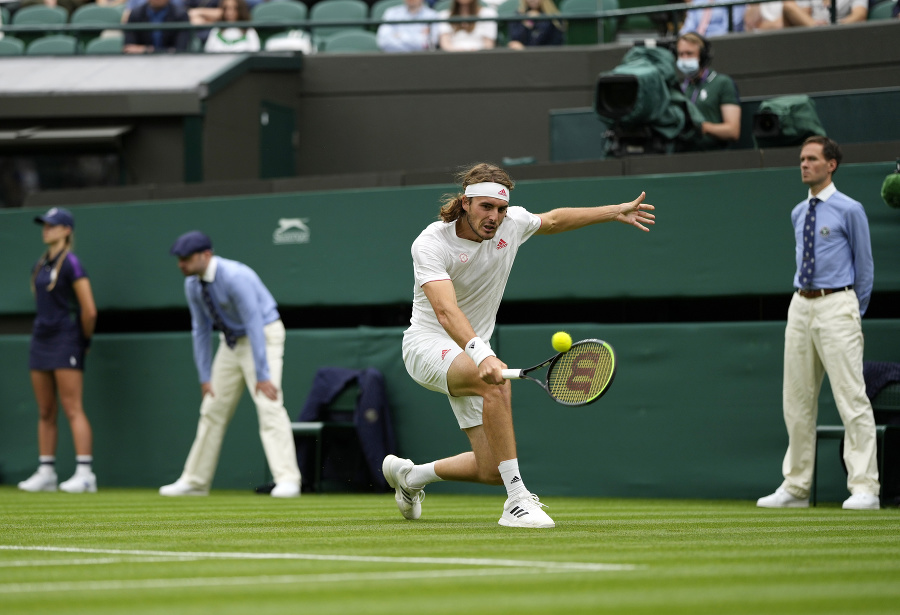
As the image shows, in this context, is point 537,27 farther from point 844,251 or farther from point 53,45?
point 844,251

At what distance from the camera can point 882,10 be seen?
10.9 metres

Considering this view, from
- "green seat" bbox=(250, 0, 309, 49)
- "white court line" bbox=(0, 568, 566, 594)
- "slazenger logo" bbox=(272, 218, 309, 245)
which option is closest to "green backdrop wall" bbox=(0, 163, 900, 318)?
"slazenger logo" bbox=(272, 218, 309, 245)

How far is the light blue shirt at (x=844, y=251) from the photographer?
779 centimetres

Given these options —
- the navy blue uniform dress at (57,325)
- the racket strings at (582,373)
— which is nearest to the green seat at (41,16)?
the navy blue uniform dress at (57,325)

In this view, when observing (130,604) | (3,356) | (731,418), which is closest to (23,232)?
(3,356)

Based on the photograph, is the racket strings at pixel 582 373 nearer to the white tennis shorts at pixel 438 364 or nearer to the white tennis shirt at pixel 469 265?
the white tennis shorts at pixel 438 364

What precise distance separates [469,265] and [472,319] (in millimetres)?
356

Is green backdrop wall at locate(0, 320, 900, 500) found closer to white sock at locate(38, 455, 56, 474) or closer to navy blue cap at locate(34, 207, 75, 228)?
white sock at locate(38, 455, 56, 474)

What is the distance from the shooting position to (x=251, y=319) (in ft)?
31.4

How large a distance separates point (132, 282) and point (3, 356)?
1.50 metres

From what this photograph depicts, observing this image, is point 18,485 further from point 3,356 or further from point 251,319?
point 251,319

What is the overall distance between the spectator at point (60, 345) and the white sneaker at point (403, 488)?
487 centimetres

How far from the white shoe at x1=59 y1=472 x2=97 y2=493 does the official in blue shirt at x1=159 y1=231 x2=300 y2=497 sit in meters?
0.89

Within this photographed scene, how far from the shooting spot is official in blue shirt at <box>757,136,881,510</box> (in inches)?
303
